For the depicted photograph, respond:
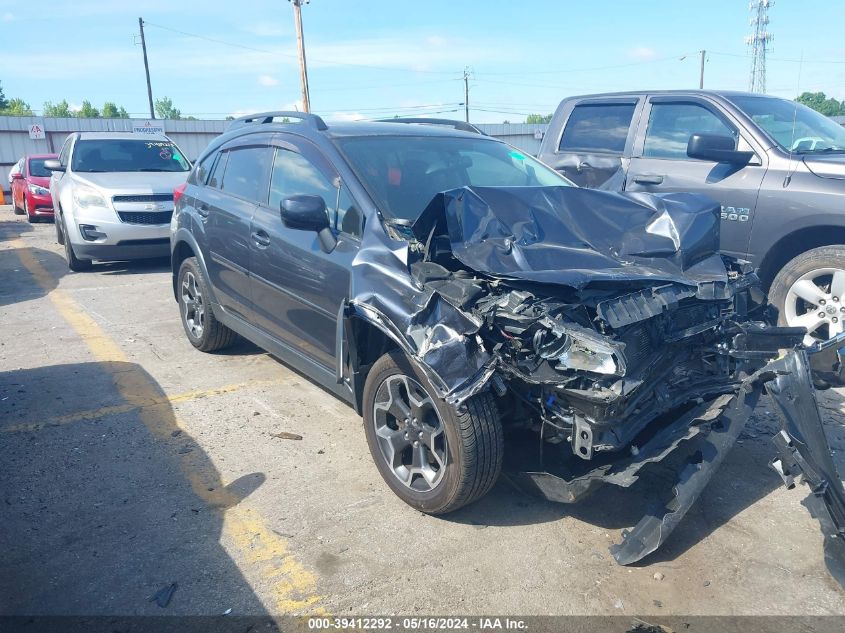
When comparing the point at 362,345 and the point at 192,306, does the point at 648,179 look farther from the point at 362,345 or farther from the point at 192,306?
the point at 192,306

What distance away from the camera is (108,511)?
3.56 m

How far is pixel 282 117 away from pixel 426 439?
2921 millimetres

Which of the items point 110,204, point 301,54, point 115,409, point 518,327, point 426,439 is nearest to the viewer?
point 518,327

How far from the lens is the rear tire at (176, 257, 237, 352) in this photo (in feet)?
18.8

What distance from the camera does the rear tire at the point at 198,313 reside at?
5745 mm

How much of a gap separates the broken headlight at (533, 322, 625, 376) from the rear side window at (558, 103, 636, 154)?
411cm

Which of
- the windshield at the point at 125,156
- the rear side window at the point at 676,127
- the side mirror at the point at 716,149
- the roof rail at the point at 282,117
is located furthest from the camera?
the windshield at the point at 125,156

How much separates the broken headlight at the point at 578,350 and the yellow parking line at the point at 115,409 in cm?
296

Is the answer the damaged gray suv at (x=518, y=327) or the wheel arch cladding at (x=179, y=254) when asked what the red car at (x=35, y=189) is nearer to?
the wheel arch cladding at (x=179, y=254)

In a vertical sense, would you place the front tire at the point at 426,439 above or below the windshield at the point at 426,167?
below

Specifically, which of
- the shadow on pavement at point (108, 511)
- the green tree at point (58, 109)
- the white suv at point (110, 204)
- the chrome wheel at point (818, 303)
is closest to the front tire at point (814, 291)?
the chrome wheel at point (818, 303)

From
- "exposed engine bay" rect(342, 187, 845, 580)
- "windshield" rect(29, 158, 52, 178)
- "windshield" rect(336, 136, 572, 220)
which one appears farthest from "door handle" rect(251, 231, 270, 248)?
"windshield" rect(29, 158, 52, 178)

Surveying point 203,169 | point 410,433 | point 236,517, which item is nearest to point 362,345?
point 410,433

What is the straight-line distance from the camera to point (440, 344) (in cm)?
303
